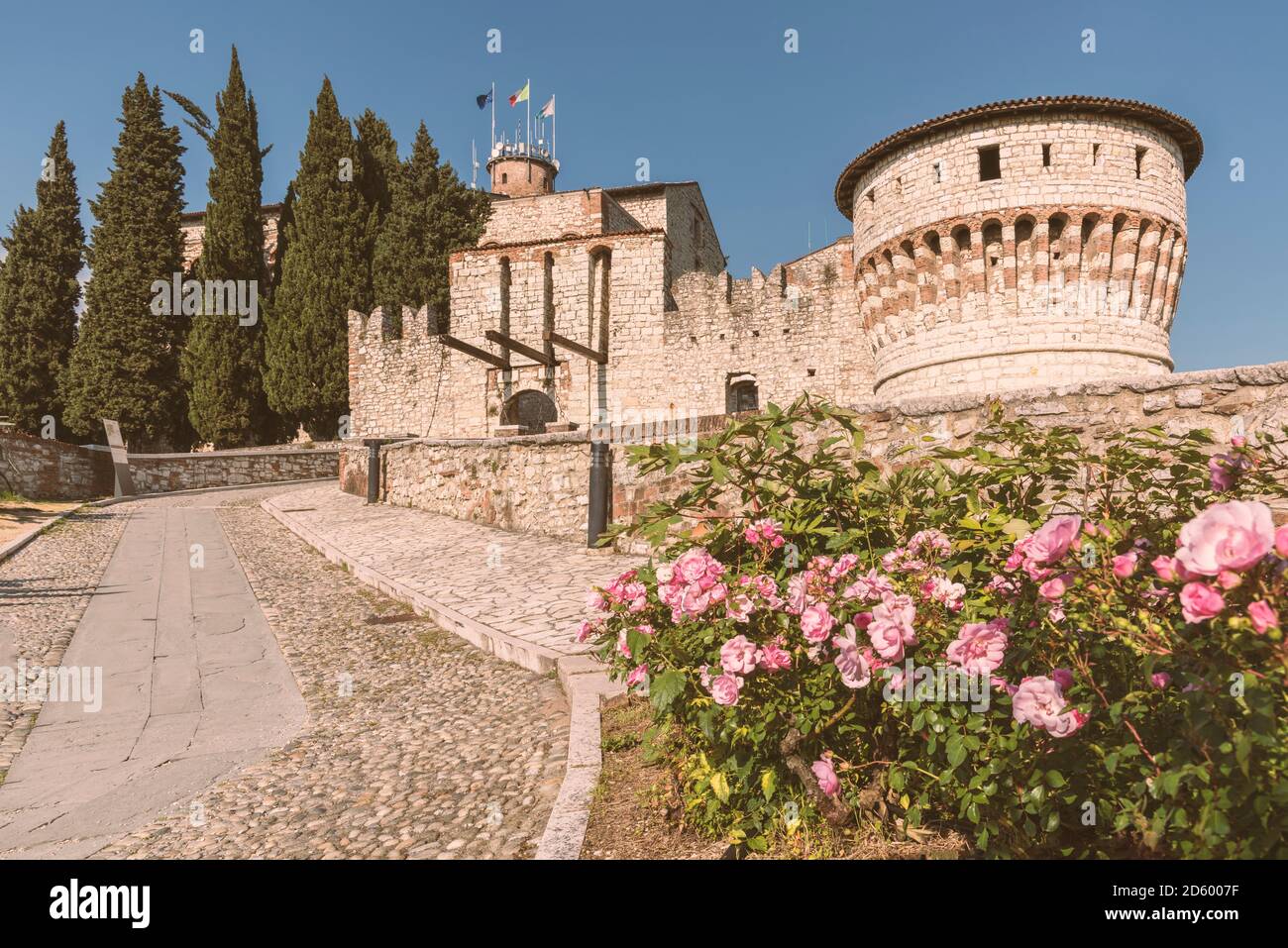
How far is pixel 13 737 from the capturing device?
4320 millimetres

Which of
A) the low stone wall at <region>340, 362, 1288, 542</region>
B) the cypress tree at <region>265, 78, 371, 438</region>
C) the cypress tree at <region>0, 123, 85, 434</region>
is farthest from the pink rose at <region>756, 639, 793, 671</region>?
the cypress tree at <region>0, 123, 85, 434</region>

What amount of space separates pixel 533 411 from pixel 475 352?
22.7 feet

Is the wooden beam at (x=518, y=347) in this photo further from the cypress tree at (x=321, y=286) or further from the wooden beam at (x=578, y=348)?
the cypress tree at (x=321, y=286)

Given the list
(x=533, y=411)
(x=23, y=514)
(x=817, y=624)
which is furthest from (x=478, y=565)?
(x=533, y=411)

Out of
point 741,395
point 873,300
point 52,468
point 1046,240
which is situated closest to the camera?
point 1046,240

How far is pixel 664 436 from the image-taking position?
11.2 meters

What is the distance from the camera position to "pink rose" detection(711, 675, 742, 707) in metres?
2.24

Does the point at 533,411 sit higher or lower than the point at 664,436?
higher

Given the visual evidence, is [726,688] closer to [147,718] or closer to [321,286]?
[147,718]

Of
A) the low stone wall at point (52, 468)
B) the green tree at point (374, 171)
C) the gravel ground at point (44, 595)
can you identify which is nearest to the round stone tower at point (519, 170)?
the green tree at point (374, 171)

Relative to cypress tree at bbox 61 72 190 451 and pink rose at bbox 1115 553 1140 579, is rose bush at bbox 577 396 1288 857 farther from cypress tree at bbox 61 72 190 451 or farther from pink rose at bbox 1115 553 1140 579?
cypress tree at bbox 61 72 190 451

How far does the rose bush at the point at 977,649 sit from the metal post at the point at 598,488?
7.75 m

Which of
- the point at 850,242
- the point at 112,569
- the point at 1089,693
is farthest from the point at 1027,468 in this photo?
the point at 850,242

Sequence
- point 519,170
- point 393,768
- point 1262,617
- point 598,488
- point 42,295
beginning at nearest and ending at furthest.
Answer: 1. point 1262,617
2. point 393,768
3. point 598,488
4. point 42,295
5. point 519,170
